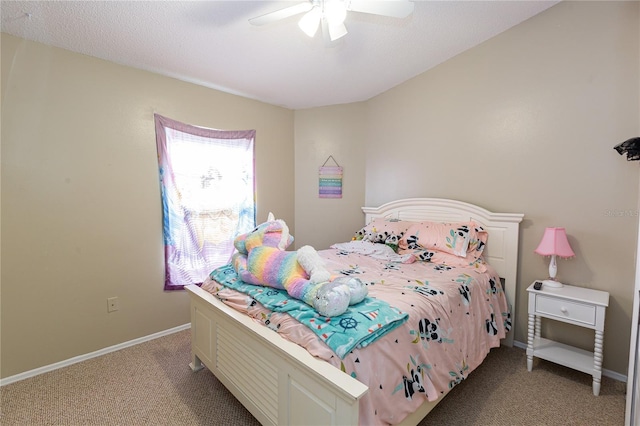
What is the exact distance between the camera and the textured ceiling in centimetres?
182

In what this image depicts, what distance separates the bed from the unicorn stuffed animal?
0.51ft

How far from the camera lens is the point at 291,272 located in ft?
5.25

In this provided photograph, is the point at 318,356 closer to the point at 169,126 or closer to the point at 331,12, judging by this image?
the point at 331,12

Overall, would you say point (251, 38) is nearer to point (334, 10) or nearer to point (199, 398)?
point (334, 10)

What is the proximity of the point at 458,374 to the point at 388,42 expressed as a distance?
2.43 meters

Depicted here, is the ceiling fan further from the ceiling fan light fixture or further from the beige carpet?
the beige carpet

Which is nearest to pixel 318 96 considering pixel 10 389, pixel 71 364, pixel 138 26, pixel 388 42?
pixel 388 42

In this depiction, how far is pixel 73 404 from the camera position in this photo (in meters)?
1.79

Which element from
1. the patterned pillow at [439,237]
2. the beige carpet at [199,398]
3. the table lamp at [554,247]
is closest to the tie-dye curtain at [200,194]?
the beige carpet at [199,398]

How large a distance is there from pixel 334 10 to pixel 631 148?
1918 mm

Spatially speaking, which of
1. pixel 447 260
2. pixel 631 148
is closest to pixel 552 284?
pixel 447 260

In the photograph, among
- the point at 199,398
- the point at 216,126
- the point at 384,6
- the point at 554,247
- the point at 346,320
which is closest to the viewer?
the point at 346,320

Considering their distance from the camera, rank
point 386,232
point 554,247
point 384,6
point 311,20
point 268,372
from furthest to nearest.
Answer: point 386,232, point 554,247, point 311,20, point 384,6, point 268,372

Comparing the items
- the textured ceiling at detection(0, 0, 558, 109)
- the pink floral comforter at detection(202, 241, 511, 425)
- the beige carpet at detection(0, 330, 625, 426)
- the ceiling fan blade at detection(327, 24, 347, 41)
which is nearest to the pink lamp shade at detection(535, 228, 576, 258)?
the pink floral comforter at detection(202, 241, 511, 425)
